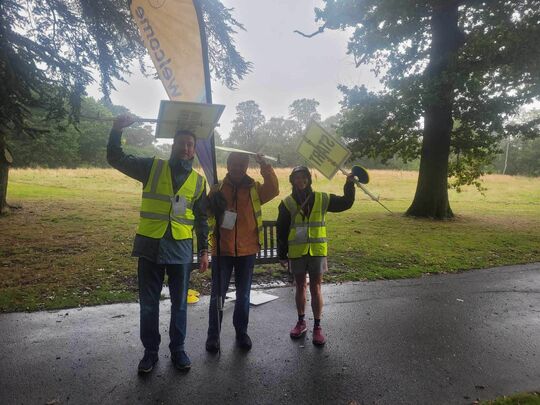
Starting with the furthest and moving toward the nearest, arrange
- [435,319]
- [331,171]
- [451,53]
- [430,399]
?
[451,53] → [435,319] → [331,171] → [430,399]

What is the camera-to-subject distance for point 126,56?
35.8ft

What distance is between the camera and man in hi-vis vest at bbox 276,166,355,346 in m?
4.13

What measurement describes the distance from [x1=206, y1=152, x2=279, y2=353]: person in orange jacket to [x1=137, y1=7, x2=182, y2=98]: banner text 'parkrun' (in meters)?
1.20

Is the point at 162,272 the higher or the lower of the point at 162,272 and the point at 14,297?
the higher

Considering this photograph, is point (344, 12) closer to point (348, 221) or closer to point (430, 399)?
point (348, 221)

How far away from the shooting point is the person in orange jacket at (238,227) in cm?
387

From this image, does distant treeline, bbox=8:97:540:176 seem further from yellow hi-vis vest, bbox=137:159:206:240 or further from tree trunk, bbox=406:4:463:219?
yellow hi-vis vest, bbox=137:159:206:240

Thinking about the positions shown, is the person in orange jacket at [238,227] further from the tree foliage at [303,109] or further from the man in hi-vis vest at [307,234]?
the tree foliage at [303,109]

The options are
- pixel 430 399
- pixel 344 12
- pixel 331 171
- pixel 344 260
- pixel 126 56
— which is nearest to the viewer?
pixel 430 399

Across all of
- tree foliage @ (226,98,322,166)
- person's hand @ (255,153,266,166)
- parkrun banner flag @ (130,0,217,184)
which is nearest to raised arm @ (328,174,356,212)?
person's hand @ (255,153,266,166)

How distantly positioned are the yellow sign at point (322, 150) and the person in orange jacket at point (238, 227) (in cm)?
64

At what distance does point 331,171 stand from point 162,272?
2.11 metres

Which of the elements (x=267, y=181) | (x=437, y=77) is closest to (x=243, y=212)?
(x=267, y=181)

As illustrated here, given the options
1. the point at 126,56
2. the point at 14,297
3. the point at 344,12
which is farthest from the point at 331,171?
the point at 344,12
